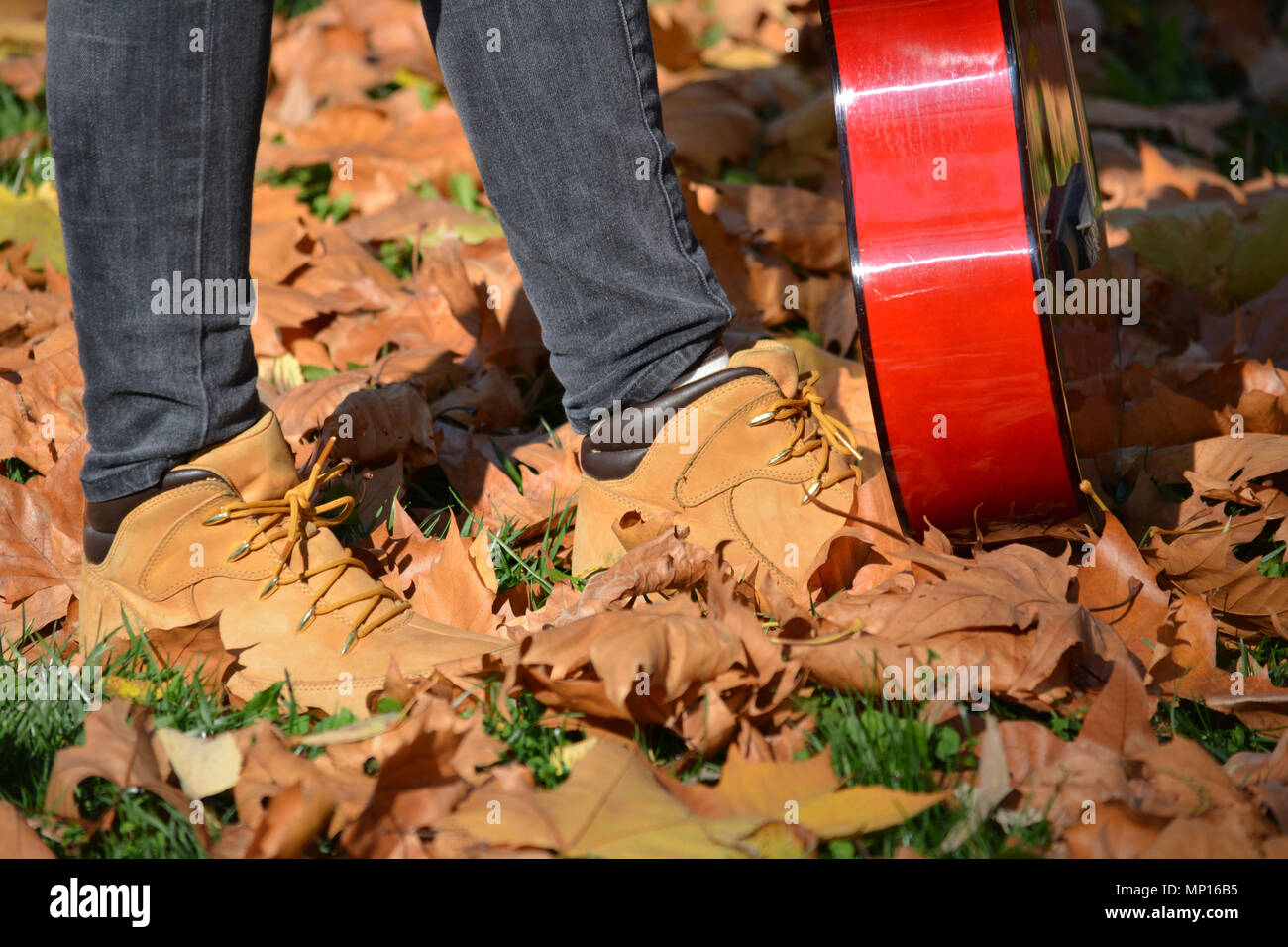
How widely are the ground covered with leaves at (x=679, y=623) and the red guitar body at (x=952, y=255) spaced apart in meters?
0.11

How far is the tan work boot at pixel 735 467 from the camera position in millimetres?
1537

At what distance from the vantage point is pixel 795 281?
2.65 m

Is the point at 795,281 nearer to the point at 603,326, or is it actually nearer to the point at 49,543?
the point at 603,326

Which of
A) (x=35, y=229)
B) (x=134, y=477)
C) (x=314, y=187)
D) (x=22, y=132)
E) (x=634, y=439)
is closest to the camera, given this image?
(x=134, y=477)

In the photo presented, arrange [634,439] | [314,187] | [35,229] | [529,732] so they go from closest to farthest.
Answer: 1. [529,732]
2. [634,439]
3. [35,229]
4. [314,187]

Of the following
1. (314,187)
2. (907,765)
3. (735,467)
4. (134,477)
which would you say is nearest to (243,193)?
(134,477)

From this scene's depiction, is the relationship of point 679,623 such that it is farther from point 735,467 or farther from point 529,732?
point 735,467

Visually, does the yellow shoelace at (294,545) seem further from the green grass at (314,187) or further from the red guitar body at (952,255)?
the green grass at (314,187)

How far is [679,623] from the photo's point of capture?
4.17ft

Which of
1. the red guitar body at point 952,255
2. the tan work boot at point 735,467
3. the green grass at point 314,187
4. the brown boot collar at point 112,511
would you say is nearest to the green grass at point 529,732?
the tan work boot at point 735,467

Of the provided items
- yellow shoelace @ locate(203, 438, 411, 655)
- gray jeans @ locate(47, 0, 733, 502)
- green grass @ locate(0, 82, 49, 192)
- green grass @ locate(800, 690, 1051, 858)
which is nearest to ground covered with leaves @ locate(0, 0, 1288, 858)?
green grass @ locate(800, 690, 1051, 858)

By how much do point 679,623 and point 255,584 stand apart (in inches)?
23.5

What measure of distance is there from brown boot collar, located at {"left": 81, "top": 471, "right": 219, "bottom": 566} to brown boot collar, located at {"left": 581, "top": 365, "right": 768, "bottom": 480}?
1.66ft
